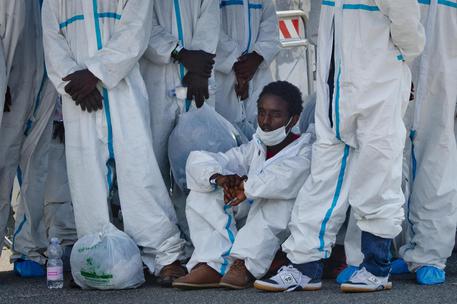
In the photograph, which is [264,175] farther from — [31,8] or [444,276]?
[31,8]

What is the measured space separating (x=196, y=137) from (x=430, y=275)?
162cm

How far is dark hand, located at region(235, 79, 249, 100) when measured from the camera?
8.24m

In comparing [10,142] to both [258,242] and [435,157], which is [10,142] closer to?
[258,242]

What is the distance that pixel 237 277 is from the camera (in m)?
6.61

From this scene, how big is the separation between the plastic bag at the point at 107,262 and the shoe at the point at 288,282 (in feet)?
2.53

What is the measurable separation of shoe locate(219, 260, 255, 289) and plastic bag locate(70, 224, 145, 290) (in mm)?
528

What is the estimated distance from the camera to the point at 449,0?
6.75 meters

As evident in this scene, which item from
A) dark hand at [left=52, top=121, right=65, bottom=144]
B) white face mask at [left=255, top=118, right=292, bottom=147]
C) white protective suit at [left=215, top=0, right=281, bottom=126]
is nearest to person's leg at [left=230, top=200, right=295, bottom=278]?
white face mask at [left=255, top=118, right=292, bottom=147]

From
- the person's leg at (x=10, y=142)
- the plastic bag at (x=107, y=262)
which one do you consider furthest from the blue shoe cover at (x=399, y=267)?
the person's leg at (x=10, y=142)

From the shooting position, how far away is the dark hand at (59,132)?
328 inches

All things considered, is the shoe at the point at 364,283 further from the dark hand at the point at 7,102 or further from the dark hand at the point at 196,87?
the dark hand at the point at 7,102

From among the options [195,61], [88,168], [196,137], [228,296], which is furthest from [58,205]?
[228,296]

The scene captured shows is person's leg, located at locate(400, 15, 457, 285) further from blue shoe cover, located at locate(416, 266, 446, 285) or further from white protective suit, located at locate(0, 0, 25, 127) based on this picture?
white protective suit, located at locate(0, 0, 25, 127)

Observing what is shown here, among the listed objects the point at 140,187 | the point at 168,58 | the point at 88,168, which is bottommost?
the point at 140,187
